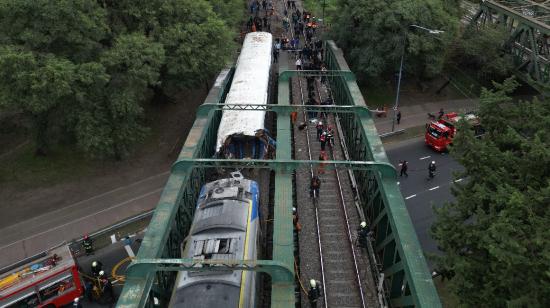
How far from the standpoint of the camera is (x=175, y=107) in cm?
4197

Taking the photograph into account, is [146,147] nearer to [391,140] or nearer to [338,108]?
[338,108]

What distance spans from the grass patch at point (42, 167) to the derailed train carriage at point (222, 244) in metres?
19.1

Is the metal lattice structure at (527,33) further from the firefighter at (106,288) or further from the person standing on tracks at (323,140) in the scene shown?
the firefighter at (106,288)

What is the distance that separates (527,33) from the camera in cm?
3944

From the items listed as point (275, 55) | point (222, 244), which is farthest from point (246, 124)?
point (275, 55)

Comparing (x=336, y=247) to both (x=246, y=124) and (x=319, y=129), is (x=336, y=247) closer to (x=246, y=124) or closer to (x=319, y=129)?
(x=246, y=124)

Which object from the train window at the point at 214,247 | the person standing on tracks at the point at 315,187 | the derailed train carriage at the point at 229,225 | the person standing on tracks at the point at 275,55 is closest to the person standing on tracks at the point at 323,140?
the derailed train carriage at the point at 229,225

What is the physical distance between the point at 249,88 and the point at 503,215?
19002 millimetres

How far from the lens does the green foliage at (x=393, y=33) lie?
39.2 meters

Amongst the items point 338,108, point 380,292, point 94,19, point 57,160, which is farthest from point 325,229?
point 57,160

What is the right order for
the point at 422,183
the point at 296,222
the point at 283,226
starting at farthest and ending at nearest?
1. the point at 422,183
2. the point at 296,222
3. the point at 283,226

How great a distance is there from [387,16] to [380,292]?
2984cm

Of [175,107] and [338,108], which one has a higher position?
[175,107]

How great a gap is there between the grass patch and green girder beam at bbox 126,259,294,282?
885 inches
